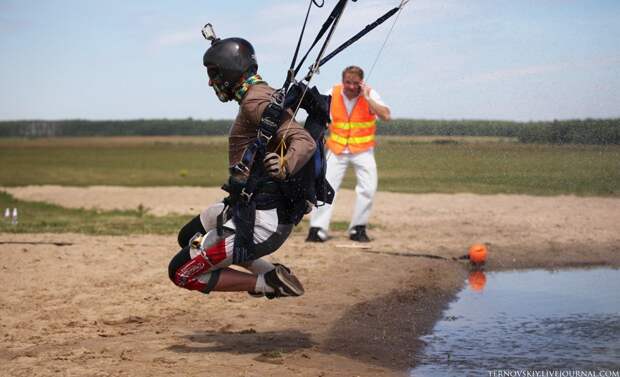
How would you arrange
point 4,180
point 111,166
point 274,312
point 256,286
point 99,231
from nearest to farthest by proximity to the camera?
point 256,286
point 274,312
point 99,231
point 4,180
point 111,166

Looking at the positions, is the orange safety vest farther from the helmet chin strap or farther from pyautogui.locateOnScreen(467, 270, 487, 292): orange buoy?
the helmet chin strap

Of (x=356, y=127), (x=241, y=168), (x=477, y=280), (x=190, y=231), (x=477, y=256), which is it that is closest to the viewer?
(x=241, y=168)

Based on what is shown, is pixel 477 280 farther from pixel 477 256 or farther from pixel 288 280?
pixel 288 280

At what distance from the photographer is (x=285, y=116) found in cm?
624

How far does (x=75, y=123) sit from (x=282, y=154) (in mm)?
92182

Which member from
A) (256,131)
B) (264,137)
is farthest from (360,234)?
(264,137)

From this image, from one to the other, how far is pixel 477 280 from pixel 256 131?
4635mm

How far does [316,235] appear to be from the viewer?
1265 centimetres

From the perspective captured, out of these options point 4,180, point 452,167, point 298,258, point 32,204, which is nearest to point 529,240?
point 452,167

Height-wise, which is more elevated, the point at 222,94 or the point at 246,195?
the point at 222,94

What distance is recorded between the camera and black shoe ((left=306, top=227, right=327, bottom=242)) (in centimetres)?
1262

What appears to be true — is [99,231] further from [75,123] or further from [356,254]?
[75,123]

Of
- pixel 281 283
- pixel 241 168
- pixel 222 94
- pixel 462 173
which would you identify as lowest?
pixel 462 173

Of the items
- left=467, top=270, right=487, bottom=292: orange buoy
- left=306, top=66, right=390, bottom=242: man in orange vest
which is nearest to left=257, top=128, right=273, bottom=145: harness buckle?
left=467, top=270, right=487, bottom=292: orange buoy
